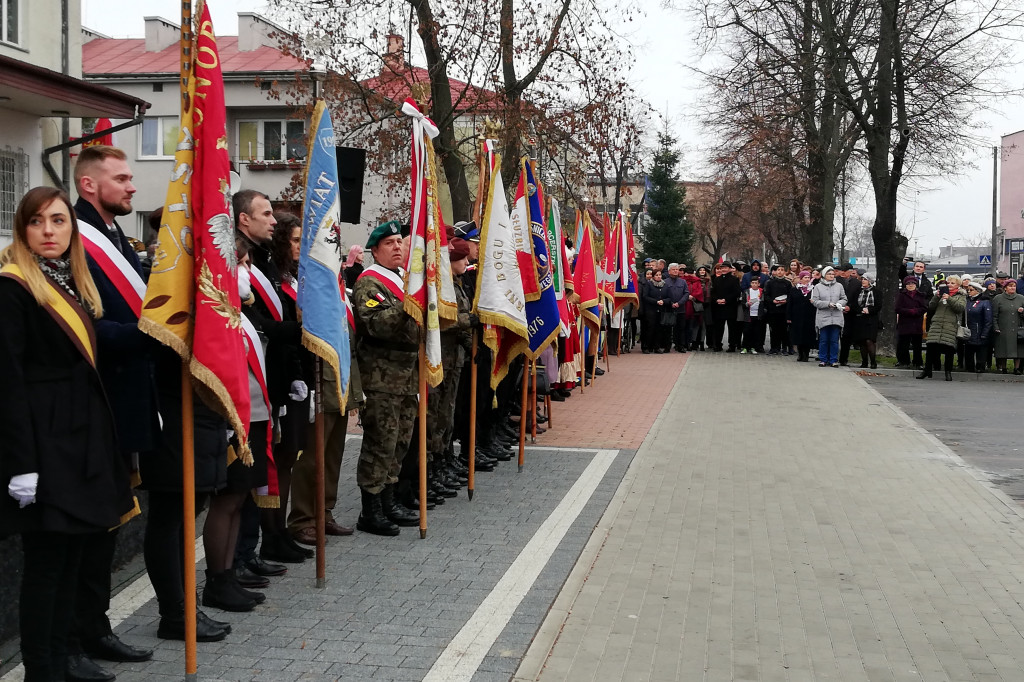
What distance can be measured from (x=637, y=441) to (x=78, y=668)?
772 centimetres

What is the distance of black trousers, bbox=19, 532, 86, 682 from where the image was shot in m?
4.00

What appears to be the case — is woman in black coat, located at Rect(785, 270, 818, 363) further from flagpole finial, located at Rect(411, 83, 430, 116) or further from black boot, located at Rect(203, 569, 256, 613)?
black boot, located at Rect(203, 569, 256, 613)

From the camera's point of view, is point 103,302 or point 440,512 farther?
point 440,512

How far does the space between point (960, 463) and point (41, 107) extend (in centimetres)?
1318

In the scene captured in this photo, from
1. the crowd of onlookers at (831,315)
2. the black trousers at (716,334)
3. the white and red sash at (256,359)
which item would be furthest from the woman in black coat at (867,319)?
the white and red sash at (256,359)

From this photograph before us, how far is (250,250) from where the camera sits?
557cm

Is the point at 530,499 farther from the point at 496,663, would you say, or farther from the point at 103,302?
the point at 103,302

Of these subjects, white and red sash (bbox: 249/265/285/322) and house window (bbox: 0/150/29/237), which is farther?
house window (bbox: 0/150/29/237)

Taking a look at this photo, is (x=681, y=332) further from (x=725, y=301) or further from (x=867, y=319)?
(x=867, y=319)

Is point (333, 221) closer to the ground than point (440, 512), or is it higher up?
higher up

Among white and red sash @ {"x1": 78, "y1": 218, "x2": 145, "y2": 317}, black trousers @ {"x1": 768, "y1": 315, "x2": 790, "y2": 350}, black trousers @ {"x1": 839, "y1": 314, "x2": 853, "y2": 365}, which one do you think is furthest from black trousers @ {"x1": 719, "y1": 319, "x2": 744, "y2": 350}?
white and red sash @ {"x1": 78, "y1": 218, "x2": 145, "y2": 317}

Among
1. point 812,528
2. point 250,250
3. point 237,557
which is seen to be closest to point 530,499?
point 812,528

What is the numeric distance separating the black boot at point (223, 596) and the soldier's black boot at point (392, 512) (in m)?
1.92

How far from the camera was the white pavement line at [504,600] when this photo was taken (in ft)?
15.3
